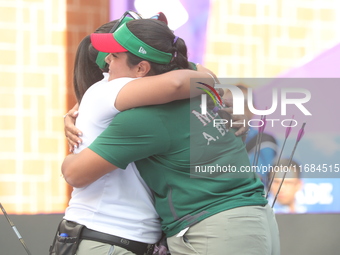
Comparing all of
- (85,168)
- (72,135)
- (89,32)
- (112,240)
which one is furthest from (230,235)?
(89,32)

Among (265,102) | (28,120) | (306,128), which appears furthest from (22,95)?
(306,128)

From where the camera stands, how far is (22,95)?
4.25 metres

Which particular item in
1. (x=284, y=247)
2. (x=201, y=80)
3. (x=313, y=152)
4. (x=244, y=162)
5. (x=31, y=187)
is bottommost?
(x=284, y=247)

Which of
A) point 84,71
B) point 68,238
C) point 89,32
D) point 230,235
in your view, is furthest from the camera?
point 89,32

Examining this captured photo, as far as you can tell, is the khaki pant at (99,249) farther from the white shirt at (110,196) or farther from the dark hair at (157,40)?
the dark hair at (157,40)

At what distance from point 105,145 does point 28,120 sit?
266 cm

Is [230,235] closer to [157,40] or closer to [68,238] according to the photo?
[68,238]

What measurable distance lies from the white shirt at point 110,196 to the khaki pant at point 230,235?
0.15 metres

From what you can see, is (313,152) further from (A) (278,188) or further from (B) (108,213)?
(B) (108,213)

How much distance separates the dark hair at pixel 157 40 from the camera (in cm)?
186

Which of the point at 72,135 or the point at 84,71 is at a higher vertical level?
the point at 84,71

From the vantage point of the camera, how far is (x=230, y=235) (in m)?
1.76

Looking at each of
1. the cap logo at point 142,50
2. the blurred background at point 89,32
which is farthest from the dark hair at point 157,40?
the blurred background at point 89,32

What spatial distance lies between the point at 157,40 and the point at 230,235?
70 centimetres
